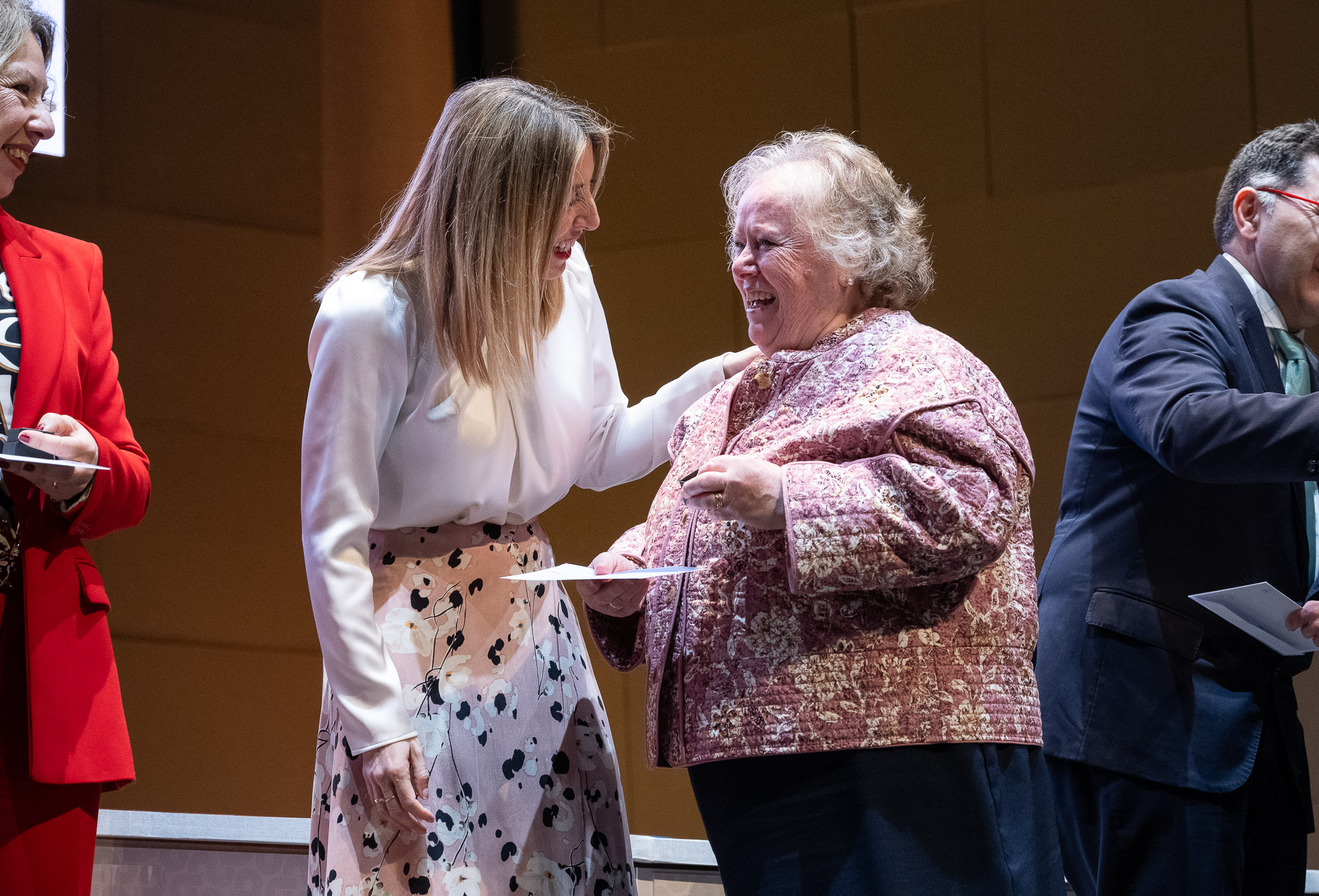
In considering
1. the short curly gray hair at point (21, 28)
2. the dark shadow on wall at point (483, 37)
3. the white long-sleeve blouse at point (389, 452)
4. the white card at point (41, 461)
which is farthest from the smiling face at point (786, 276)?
the dark shadow on wall at point (483, 37)

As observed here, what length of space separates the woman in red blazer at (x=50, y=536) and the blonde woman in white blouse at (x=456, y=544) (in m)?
0.32

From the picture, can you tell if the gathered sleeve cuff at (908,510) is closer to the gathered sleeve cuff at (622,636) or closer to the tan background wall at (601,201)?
the gathered sleeve cuff at (622,636)

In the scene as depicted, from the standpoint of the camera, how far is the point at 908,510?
1.59 meters

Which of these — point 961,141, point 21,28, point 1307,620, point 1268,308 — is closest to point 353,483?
point 21,28

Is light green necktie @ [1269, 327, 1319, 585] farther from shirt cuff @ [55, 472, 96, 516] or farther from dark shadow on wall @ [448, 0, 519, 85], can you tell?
dark shadow on wall @ [448, 0, 519, 85]

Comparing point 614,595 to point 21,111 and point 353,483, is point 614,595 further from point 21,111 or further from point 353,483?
point 21,111

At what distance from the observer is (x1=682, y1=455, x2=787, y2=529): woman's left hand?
5.28 feet

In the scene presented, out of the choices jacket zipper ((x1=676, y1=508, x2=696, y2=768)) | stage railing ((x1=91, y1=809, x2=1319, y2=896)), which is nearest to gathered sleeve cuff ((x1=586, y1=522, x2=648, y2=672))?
jacket zipper ((x1=676, y1=508, x2=696, y2=768))

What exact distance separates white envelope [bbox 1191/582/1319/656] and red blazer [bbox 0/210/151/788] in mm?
1539

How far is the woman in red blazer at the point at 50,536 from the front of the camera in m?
1.77

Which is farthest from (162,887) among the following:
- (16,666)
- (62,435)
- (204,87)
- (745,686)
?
(204,87)

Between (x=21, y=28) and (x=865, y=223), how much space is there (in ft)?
4.28

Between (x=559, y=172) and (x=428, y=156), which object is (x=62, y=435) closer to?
(x=428, y=156)

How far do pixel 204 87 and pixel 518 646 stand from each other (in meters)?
2.66
